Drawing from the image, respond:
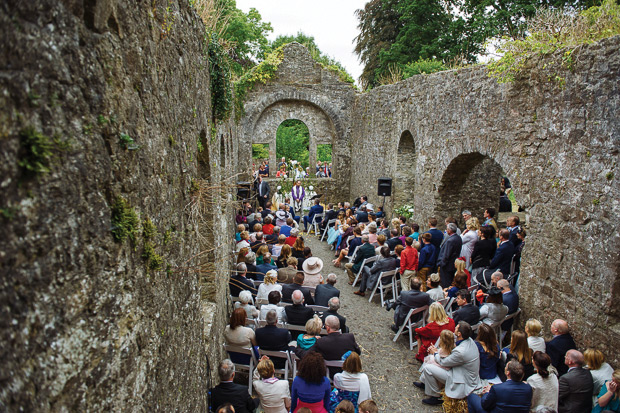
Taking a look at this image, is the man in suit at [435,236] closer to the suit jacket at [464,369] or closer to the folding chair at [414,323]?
the folding chair at [414,323]

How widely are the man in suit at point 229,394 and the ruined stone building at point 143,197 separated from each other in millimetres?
177

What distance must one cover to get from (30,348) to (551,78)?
6.42 metres

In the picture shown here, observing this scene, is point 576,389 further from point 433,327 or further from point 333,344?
point 333,344

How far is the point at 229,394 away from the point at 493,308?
3.80m

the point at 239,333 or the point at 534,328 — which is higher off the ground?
the point at 534,328

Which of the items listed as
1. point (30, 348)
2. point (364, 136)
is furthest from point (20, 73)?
point (364, 136)

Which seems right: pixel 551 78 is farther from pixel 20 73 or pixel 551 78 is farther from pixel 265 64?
pixel 265 64

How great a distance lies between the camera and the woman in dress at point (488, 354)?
5004 millimetres

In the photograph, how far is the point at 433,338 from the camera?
6012 mm

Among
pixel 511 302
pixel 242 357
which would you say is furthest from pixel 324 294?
pixel 511 302

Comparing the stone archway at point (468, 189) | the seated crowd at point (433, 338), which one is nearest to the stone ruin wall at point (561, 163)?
the stone archway at point (468, 189)

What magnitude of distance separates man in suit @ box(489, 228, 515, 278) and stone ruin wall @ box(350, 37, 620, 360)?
0.46 meters

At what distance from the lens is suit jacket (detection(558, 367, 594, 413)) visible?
4227 millimetres

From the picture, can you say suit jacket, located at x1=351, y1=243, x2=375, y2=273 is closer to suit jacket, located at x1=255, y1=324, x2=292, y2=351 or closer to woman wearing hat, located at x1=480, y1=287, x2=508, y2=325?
woman wearing hat, located at x1=480, y1=287, x2=508, y2=325
